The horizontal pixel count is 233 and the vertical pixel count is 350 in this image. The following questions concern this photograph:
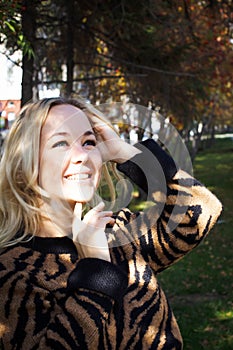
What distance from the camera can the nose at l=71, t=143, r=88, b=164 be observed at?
69.4 inches

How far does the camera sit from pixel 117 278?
170 cm

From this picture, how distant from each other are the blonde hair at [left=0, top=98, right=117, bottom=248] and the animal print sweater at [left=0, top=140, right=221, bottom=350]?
7 cm

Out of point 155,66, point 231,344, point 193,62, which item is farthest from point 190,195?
point 193,62

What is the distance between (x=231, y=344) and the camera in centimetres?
507

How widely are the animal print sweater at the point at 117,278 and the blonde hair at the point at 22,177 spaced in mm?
68

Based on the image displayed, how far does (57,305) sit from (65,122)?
0.62 m

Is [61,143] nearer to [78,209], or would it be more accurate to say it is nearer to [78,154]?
[78,154]

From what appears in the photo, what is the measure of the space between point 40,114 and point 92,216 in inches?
15.8

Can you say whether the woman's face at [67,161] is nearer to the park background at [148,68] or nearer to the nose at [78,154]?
the nose at [78,154]

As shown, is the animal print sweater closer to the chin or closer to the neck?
the neck

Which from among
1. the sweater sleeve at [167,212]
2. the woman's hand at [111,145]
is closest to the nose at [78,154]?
the woman's hand at [111,145]

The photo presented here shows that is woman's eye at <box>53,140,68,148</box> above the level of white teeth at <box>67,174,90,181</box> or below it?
above

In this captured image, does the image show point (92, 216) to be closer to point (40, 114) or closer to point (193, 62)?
point (40, 114)

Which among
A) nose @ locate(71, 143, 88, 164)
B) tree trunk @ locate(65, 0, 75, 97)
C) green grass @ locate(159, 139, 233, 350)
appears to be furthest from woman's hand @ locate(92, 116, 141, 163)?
tree trunk @ locate(65, 0, 75, 97)
